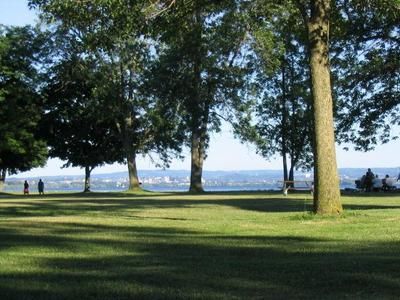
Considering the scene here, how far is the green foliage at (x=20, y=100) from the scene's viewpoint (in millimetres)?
57500

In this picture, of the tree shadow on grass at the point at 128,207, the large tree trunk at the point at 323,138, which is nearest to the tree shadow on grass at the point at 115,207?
the tree shadow on grass at the point at 128,207

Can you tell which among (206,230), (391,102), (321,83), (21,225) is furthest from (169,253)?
(391,102)

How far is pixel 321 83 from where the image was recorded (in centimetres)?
1831

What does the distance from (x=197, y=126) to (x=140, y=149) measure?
34.3 feet

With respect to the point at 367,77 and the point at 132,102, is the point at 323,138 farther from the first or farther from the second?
the point at 132,102

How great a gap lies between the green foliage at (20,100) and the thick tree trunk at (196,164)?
14992mm

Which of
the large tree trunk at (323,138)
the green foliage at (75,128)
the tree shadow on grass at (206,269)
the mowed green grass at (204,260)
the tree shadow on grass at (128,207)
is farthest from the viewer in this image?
the green foliage at (75,128)

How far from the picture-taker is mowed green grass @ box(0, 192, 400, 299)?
7.38 m

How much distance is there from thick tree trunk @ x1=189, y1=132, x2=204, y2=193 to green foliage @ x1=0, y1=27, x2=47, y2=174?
14992 mm

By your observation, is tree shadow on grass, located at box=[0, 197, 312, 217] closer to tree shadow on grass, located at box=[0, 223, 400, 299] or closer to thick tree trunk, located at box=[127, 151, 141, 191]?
tree shadow on grass, located at box=[0, 223, 400, 299]

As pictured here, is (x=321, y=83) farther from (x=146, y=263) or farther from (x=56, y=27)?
(x=56, y=27)

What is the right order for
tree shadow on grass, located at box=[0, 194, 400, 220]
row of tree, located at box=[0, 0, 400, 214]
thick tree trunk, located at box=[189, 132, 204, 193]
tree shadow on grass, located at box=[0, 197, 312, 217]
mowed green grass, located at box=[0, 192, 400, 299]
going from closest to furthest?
mowed green grass, located at box=[0, 192, 400, 299]
tree shadow on grass, located at box=[0, 194, 400, 220]
tree shadow on grass, located at box=[0, 197, 312, 217]
row of tree, located at box=[0, 0, 400, 214]
thick tree trunk, located at box=[189, 132, 204, 193]

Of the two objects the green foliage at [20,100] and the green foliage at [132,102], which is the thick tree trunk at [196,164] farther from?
the green foliage at [20,100]

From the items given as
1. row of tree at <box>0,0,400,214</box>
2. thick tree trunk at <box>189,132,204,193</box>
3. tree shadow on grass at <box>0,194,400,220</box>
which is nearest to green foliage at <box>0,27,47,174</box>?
row of tree at <box>0,0,400,214</box>
